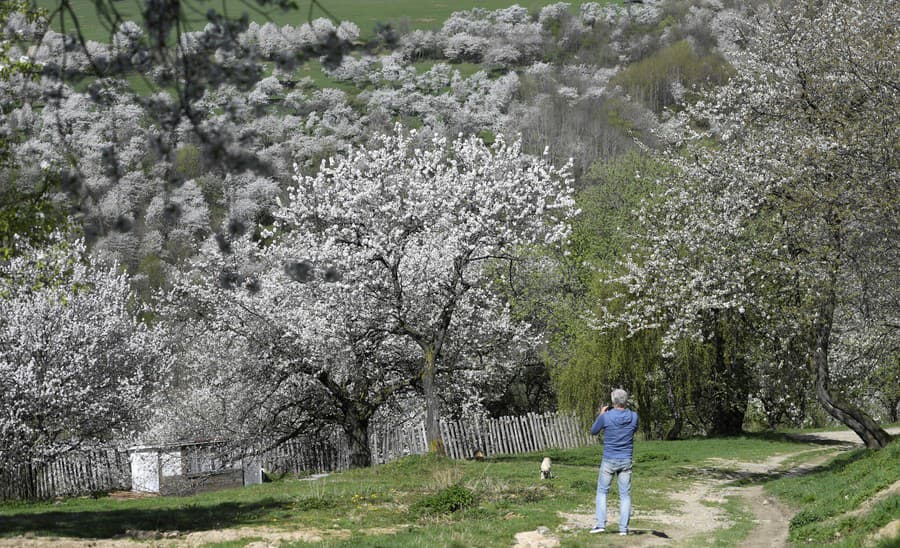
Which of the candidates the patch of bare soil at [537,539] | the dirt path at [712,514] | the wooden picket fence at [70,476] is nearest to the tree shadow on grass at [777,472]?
the dirt path at [712,514]

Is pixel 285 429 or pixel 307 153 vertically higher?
pixel 307 153

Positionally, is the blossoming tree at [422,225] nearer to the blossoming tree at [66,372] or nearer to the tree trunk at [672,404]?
the blossoming tree at [66,372]

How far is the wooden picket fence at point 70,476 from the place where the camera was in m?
25.9

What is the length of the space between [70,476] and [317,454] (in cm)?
757

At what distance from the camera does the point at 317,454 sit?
94.4 ft

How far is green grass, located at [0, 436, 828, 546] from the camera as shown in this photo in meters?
12.3

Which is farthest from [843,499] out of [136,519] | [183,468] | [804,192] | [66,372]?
[66,372]

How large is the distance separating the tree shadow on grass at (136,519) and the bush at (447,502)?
229 cm

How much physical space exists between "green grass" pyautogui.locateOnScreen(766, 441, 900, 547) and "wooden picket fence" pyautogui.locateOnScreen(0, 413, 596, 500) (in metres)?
11.6

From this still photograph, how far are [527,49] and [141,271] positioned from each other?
416 ft

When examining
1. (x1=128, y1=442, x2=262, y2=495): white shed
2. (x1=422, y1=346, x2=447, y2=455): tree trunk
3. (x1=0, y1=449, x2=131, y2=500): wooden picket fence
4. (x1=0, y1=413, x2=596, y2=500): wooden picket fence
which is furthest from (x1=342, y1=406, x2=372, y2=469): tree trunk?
(x1=0, y1=449, x2=131, y2=500): wooden picket fence

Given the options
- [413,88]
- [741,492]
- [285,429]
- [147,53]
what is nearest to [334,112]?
[413,88]

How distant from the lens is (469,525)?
12562 mm

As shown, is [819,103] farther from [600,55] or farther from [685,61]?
[600,55]
